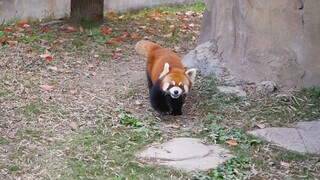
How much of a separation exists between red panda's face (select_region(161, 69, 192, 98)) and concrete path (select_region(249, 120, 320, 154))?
2.61 feet

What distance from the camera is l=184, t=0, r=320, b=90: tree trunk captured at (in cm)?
686

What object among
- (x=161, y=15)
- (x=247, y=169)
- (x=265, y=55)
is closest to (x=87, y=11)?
(x=161, y=15)

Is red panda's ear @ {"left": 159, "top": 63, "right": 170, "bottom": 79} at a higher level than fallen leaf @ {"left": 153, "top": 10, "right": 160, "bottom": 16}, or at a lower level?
higher

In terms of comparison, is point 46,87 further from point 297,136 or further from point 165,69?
point 297,136

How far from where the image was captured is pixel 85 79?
23.8ft

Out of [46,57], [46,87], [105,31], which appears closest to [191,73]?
[46,87]

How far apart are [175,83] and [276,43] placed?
1.56 metres

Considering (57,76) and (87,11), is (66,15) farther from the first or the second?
(57,76)

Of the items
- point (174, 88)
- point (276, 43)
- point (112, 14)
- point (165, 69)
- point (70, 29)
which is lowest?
point (112, 14)

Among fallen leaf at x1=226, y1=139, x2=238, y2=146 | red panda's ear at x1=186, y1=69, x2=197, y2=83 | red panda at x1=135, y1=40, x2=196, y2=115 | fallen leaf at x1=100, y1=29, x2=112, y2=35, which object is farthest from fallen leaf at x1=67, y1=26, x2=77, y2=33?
fallen leaf at x1=226, y1=139, x2=238, y2=146

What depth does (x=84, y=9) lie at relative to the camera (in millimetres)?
9336

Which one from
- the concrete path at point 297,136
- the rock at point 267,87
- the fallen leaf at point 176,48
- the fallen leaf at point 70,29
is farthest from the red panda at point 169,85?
the fallen leaf at point 70,29

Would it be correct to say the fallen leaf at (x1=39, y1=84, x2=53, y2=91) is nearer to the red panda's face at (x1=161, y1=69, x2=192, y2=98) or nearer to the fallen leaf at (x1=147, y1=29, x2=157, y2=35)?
the red panda's face at (x1=161, y1=69, x2=192, y2=98)

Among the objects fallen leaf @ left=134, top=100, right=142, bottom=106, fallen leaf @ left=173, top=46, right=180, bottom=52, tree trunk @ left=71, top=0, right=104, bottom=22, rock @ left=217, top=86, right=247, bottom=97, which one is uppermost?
tree trunk @ left=71, top=0, right=104, bottom=22
